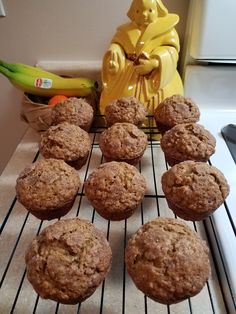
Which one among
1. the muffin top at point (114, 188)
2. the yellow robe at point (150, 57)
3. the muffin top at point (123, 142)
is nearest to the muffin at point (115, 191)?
the muffin top at point (114, 188)

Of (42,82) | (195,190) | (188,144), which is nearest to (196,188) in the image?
(195,190)

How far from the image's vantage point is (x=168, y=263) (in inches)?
22.7

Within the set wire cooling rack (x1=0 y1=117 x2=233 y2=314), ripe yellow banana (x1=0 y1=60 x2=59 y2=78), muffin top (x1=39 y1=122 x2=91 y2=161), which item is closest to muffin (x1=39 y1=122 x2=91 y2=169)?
muffin top (x1=39 y1=122 x2=91 y2=161)

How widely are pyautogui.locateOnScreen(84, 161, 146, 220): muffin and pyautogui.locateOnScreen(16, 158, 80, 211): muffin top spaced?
50mm

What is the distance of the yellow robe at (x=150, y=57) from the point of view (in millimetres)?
1023

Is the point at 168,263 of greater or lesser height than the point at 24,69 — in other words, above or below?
below

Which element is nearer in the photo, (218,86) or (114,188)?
(114,188)

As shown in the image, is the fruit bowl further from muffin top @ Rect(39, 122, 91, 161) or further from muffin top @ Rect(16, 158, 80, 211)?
muffin top @ Rect(16, 158, 80, 211)

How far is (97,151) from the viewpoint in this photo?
1125 millimetres

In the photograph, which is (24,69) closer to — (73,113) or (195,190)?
(73,113)

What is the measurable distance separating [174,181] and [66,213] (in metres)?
0.31

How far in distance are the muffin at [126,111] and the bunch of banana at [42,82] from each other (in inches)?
8.3

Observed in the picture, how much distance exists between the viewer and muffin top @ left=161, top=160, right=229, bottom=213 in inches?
28.8

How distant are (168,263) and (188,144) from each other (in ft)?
1.31
